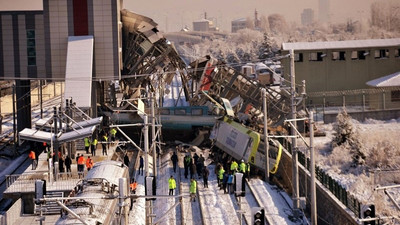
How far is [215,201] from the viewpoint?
37969mm

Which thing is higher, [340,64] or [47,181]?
[340,64]

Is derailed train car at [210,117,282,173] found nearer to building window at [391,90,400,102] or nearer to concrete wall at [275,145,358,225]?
concrete wall at [275,145,358,225]

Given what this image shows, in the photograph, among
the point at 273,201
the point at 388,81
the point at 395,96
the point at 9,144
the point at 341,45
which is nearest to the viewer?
the point at 273,201

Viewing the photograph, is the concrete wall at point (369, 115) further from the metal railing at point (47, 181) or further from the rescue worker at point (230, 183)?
the metal railing at point (47, 181)

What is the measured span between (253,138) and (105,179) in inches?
614

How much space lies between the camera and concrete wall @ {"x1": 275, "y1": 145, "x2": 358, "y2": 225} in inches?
1214

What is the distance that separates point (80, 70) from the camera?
52.8 m

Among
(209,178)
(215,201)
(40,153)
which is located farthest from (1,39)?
(215,201)

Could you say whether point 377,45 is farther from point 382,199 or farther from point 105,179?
point 105,179

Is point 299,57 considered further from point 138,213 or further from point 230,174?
point 138,213

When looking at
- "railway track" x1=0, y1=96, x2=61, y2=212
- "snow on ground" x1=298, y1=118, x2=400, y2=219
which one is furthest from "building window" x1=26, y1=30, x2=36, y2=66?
"snow on ground" x1=298, y1=118, x2=400, y2=219

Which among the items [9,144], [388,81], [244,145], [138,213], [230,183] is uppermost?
[388,81]

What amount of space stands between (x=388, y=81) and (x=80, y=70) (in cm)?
2431

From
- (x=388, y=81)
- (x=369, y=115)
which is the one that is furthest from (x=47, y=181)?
(x=388, y=81)
